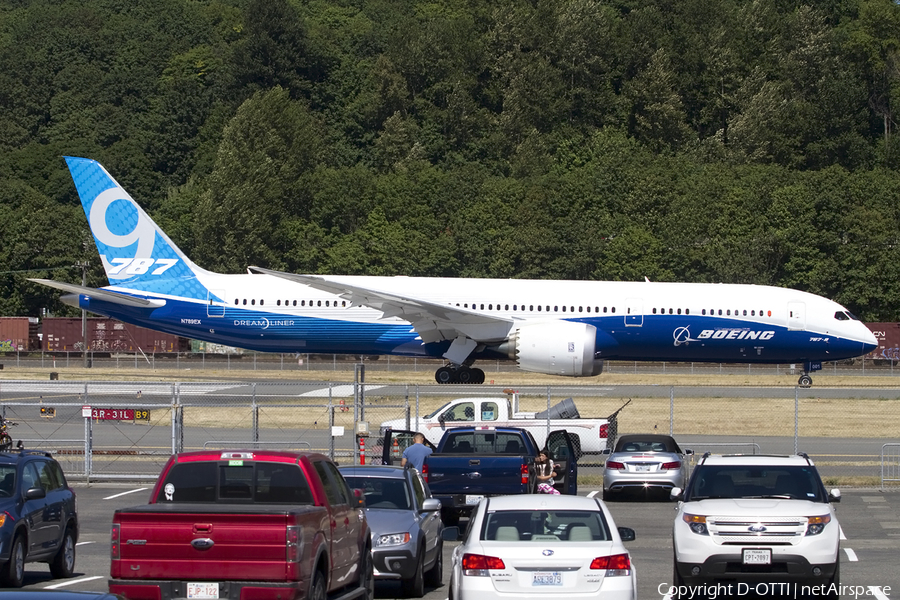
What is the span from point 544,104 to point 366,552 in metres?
103

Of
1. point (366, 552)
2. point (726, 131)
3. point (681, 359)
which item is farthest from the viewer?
point (726, 131)

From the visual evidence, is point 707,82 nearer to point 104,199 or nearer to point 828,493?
point 104,199

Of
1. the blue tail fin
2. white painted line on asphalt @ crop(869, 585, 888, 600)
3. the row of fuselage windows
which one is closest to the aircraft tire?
the row of fuselage windows

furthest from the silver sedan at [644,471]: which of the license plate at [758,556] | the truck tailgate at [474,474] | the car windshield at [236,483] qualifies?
the car windshield at [236,483]

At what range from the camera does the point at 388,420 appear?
116ft

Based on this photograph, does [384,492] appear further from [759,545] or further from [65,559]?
[759,545]

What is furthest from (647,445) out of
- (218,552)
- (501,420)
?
(218,552)

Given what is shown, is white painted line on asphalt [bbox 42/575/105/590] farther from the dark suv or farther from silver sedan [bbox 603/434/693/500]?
silver sedan [bbox 603/434/693/500]

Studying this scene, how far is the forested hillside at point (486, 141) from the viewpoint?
276ft

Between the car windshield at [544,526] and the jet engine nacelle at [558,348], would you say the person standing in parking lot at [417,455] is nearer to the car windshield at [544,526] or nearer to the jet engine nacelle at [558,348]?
the car windshield at [544,526]

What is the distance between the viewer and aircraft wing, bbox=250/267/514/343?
3647 centimetres

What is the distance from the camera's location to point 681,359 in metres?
38.5

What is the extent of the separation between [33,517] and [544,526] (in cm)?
630

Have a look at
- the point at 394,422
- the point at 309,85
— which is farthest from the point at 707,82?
the point at 394,422
